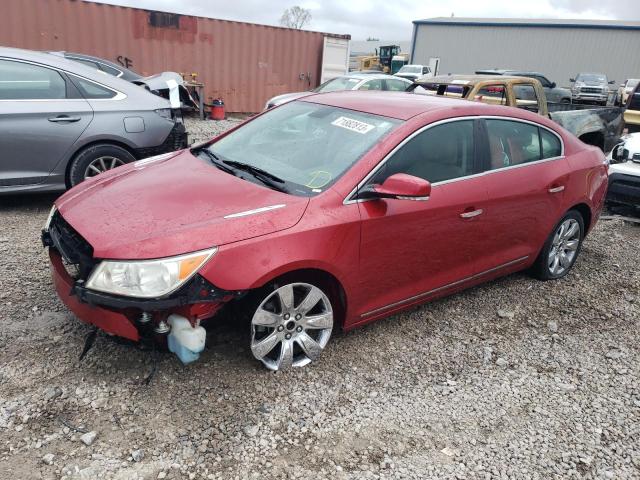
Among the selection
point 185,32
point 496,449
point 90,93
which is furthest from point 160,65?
point 496,449

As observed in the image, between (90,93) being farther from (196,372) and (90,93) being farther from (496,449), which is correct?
(496,449)

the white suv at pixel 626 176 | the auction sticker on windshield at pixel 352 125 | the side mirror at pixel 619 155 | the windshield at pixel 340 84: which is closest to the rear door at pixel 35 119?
the auction sticker on windshield at pixel 352 125

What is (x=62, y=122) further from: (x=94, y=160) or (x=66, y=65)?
(x=66, y=65)

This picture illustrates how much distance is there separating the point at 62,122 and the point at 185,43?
32.9 feet

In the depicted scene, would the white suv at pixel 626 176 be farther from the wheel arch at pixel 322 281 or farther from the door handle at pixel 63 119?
the door handle at pixel 63 119

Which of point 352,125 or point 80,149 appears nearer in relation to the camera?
point 352,125

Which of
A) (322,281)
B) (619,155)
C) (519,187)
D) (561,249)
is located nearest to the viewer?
(322,281)

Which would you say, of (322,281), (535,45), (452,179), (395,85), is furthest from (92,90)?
(535,45)

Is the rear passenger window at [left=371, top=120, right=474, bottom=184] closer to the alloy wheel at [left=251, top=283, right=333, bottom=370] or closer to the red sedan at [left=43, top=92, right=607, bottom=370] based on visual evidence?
the red sedan at [left=43, top=92, right=607, bottom=370]

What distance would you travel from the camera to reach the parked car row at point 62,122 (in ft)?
15.3

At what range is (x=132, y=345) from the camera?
261 centimetres

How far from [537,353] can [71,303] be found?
290cm

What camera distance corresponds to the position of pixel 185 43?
13.8 m

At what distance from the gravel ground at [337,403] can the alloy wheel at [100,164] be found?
1.57 metres
